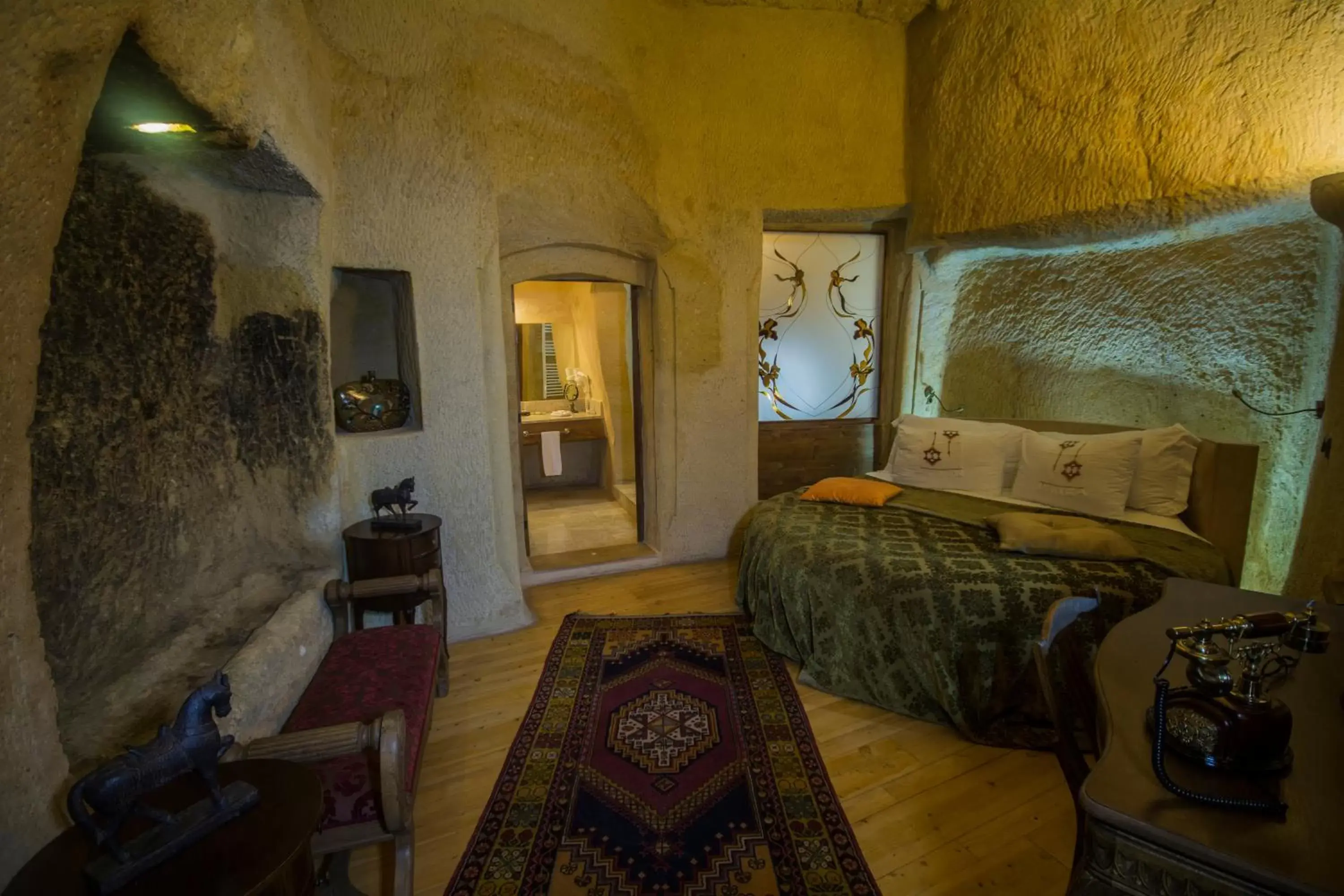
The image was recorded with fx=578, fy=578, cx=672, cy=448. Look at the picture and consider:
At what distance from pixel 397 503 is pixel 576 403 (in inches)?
136

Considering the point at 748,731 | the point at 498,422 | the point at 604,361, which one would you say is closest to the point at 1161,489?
the point at 748,731

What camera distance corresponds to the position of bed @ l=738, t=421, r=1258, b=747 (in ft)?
6.81

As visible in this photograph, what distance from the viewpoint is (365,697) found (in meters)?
1.65

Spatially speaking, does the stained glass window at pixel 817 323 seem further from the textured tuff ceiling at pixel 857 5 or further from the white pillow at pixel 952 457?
the textured tuff ceiling at pixel 857 5

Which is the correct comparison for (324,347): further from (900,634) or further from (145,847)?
(900,634)

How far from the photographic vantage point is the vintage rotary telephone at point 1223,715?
0.83 meters

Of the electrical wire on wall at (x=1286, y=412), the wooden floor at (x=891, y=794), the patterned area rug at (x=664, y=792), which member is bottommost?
the wooden floor at (x=891, y=794)

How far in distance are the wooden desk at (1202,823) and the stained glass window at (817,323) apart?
10.4 feet

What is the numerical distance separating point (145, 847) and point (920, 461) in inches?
134

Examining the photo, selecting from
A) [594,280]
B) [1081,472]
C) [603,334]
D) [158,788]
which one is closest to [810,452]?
[1081,472]

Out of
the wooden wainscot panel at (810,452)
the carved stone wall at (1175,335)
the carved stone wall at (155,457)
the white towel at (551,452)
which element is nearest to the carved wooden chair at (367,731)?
the carved stone wall at (155,457)

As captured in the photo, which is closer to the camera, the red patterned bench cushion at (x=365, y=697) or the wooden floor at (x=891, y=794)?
the red patterned bench cushion at (x=365, y=697)

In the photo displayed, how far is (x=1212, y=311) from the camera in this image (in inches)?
109

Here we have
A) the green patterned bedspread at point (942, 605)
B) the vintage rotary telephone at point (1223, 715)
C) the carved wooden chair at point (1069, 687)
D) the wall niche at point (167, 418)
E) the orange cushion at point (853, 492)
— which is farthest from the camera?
the orange cushion at point (853, 492)
